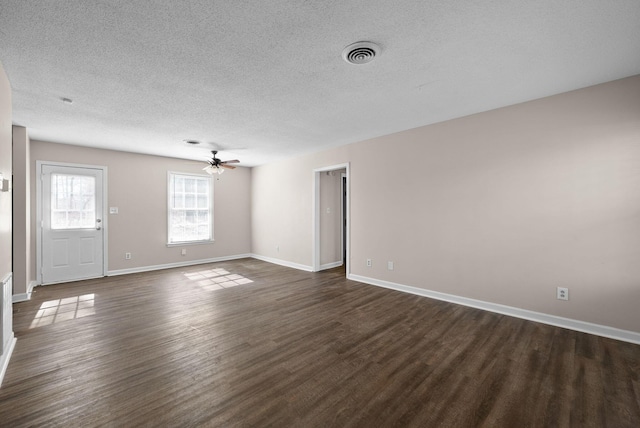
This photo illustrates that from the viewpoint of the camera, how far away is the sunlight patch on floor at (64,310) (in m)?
3.26

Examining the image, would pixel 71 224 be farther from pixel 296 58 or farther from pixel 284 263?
pixel 296 58

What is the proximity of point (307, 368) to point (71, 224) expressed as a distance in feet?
18.1

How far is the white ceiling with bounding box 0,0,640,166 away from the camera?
1762mm

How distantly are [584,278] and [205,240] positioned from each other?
6977 mm

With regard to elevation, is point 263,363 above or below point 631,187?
below

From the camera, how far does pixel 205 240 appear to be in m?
6.80

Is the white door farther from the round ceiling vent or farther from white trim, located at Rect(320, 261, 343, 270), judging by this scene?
the round ceiling vent

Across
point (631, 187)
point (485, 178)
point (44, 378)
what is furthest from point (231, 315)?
point (631, 187)

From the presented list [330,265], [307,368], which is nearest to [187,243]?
[330,265]

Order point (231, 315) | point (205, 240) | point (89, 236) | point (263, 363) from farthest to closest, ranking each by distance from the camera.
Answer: point (205, 240)
point (89, 236)
point (231, 315)
point (263, 363)

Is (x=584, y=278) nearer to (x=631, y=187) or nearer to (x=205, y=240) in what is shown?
(x=631, y=187)

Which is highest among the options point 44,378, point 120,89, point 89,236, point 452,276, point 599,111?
point 120,89

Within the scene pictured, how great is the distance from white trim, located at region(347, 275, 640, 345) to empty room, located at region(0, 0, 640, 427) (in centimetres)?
2

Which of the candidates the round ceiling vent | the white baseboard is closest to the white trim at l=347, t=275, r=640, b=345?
the round ceiling vent
